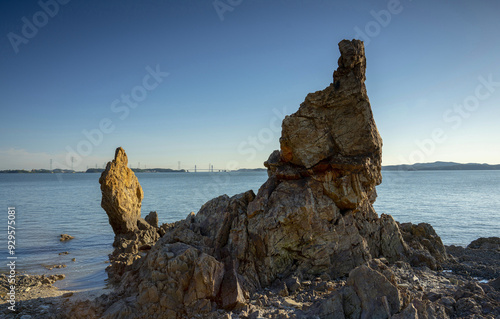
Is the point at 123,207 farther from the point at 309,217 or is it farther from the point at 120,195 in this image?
the point at 309,217

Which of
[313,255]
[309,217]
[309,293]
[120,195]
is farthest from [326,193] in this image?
[120,195]

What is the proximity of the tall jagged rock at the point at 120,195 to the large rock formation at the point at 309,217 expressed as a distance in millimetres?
10055

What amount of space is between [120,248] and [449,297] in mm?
18054

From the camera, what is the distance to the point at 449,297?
984 centimetres

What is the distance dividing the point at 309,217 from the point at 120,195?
15.1 meters

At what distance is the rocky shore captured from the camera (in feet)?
30.7

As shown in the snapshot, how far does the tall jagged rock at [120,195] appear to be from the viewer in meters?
22.0

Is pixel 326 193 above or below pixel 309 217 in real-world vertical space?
above

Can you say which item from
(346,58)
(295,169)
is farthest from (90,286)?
(346,58)

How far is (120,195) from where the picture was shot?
2252cm

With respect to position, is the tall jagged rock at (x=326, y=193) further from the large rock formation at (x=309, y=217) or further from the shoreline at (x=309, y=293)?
the shoreline at (x=309, y=293)

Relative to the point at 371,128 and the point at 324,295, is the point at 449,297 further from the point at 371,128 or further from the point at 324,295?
the point at 371,128

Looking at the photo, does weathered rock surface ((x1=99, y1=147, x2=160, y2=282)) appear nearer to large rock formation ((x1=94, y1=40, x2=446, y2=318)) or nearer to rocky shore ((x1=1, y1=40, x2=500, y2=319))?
rocky shore ((x1=1, y1=40, x2=500, y2=319))

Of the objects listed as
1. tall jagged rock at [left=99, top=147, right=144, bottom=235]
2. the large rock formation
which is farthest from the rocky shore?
tall jagged rock at [left=99, top=147, right=144, bottom=235]
